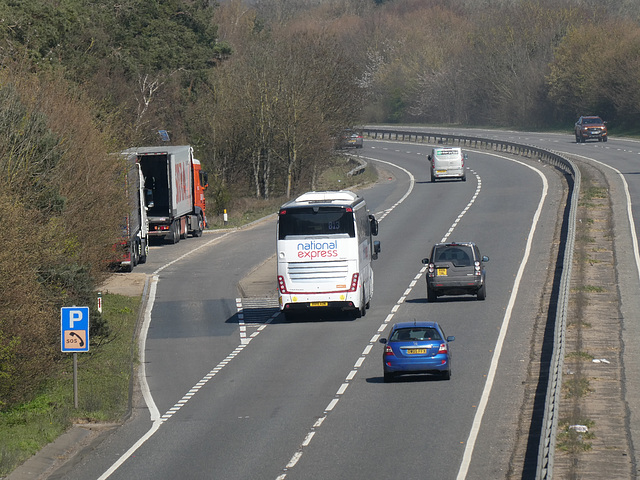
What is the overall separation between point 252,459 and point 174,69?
63349 millimetres

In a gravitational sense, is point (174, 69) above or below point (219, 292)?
above

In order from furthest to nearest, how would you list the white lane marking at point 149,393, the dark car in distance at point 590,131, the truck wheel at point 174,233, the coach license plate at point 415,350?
the dark car in distance at point 590,131 → the truck wheel at point 174,233 → the coach license plate at point 415,350 → the white lane marking at point 149,393

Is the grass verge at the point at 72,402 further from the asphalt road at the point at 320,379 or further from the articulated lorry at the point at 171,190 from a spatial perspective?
the articulated lorry at the point at 171,190

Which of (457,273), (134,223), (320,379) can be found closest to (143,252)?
(134,223)

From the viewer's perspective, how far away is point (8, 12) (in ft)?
174

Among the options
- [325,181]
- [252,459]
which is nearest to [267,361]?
[252,459]

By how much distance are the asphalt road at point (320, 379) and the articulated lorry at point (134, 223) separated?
95 cm

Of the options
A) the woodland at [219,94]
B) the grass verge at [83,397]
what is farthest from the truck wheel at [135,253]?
the grass verge at [83,397]

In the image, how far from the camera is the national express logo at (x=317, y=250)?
105ft

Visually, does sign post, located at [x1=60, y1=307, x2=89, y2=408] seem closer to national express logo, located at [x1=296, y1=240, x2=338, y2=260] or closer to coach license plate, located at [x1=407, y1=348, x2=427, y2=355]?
coach license plate, located at [x1=407, y1=348, x2=427, y2=355]

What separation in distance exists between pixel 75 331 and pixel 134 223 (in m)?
22.2

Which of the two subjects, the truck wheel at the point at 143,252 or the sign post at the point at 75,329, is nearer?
the sign post at the point at 75,329

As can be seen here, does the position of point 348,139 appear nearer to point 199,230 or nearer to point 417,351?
point 199,230

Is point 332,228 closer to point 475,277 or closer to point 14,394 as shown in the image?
point 475,277
